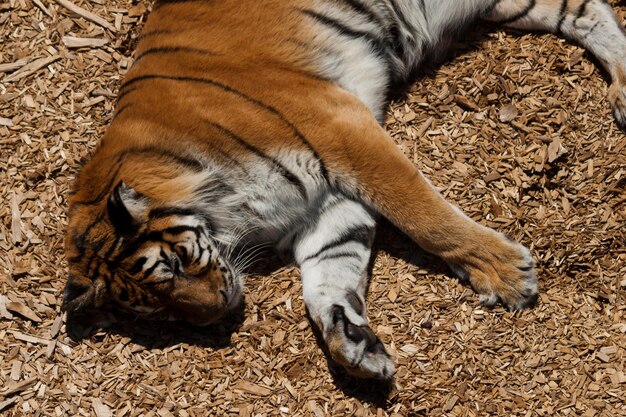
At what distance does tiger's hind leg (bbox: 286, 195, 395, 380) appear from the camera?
3391 millimetres

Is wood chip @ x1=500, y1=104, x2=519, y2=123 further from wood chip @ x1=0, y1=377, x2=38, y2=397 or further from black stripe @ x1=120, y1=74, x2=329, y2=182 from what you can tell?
wood chip @ x1=0, y1=377, x2=38, y2=397

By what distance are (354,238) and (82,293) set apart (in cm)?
118

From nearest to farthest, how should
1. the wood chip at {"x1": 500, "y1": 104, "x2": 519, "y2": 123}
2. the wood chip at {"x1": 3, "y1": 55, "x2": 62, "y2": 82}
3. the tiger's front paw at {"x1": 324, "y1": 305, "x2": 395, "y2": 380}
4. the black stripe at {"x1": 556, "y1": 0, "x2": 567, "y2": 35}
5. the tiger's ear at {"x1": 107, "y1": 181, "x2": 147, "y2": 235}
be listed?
the tiger's ear at {"x1": 107, "y1": 181, "x2": 147, "y2": 235} < the tiger's front paw at {"x1": 324, "y1": 305, "x2": 395, "y2": 380} < the wood chip at {"x1": 500, "y1": 104, "x2": 519, "y2": 123} < the black stripe at {"x1": 556, "y1": 0, "x2": 567, "y2": 35} < the wood chip at {"x1": 3, "y1": 55, "x2": 62, "y2": 82}

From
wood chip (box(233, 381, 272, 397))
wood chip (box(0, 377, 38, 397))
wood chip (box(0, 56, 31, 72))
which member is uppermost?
wood chip (box(0, 56, 31, 72))

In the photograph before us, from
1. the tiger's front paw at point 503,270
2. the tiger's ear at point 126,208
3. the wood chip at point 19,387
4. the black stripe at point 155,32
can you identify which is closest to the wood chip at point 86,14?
the black stripe at point 155,32

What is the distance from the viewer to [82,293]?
3490 mm

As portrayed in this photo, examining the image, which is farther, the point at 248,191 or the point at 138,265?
the point at 248,191

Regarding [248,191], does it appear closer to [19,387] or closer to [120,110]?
[120,110]

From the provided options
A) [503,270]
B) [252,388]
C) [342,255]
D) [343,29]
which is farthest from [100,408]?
[343,29]

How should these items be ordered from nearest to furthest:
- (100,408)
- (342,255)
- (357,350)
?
1. (357,350)
2. (100,408)
3. (342,255)

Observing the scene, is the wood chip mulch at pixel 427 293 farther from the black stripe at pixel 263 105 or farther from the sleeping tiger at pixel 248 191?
the black stripe at pixel 263 105

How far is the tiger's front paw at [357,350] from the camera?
3.37m

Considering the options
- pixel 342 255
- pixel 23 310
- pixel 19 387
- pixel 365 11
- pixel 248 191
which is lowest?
pixel 19 387

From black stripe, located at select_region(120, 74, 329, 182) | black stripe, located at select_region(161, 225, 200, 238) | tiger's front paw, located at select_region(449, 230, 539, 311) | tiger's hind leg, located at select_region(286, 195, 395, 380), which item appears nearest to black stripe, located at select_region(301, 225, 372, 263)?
tiger's hind leg, located at select_region(286, 195, 395, 380)
